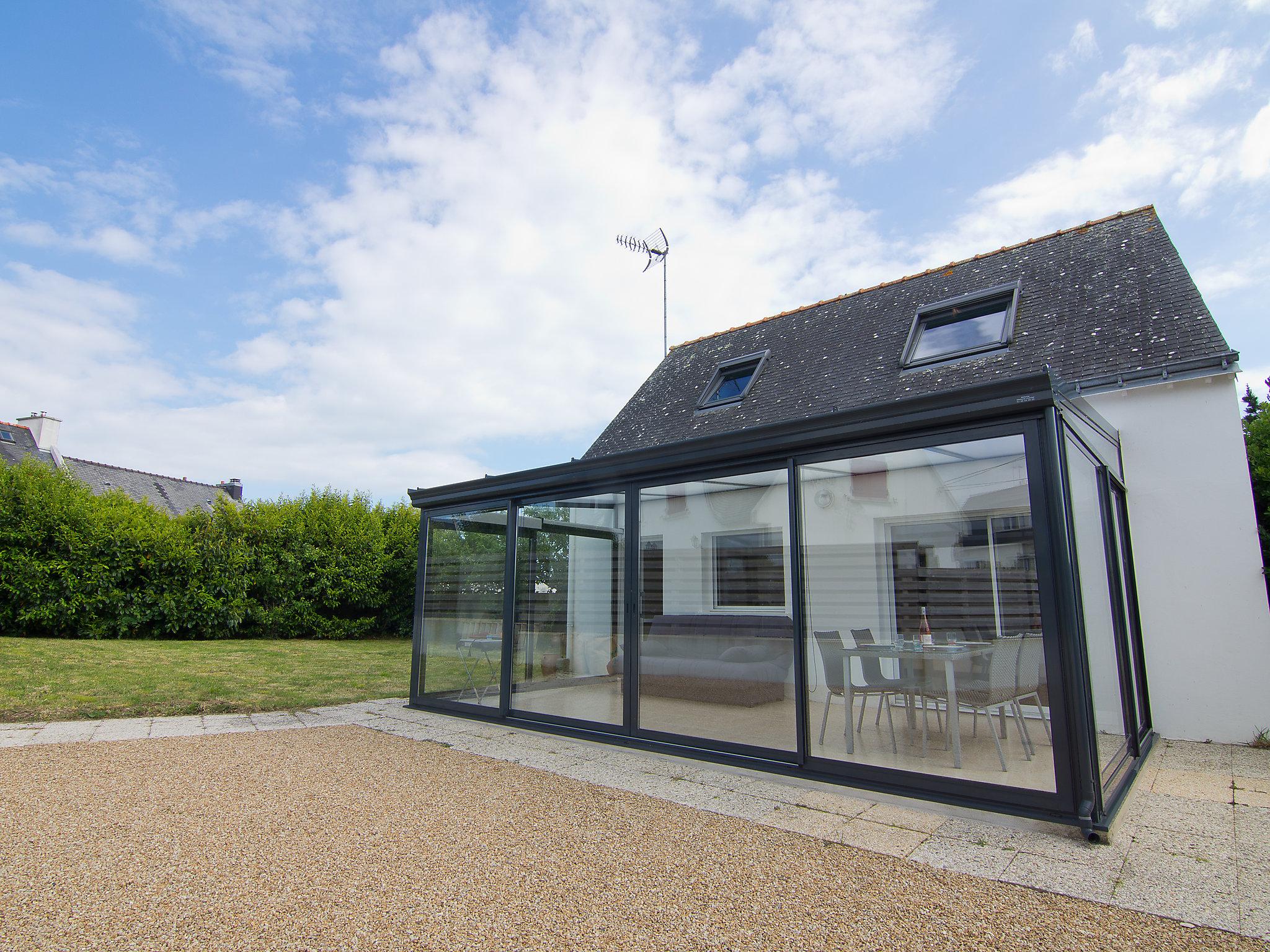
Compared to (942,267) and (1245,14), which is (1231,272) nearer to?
(1245,14)

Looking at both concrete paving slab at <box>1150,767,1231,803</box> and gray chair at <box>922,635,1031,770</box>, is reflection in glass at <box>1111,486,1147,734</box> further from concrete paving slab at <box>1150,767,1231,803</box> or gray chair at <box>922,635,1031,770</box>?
gray chair at <box>922,635,1031,770</box>

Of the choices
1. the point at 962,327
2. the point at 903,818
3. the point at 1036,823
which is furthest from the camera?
the point at 962,327

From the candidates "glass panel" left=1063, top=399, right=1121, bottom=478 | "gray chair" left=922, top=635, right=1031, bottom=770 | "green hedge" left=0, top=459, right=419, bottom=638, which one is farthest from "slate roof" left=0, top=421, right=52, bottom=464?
"glass panel" left=1063, top=399, right=1121, bottom=478

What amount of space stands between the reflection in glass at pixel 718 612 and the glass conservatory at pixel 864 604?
0.02 m

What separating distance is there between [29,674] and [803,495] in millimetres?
9711

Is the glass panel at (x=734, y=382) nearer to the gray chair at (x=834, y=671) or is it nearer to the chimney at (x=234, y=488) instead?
the gray chair at (x=834, y=671)

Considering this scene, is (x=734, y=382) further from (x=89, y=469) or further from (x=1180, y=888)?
(x=89, y=469)

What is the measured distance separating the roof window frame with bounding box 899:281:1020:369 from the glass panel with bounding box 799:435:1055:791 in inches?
188

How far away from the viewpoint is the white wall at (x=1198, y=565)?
576 cm

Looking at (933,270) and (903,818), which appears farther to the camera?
(933,270)

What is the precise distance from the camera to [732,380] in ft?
37.6

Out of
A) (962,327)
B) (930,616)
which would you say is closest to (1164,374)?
(962,327)

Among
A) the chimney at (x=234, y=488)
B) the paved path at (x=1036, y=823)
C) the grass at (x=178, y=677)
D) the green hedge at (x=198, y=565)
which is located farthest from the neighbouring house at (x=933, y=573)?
the chimney at (x=234, y=488)

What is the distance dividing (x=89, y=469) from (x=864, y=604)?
27.5 metres
